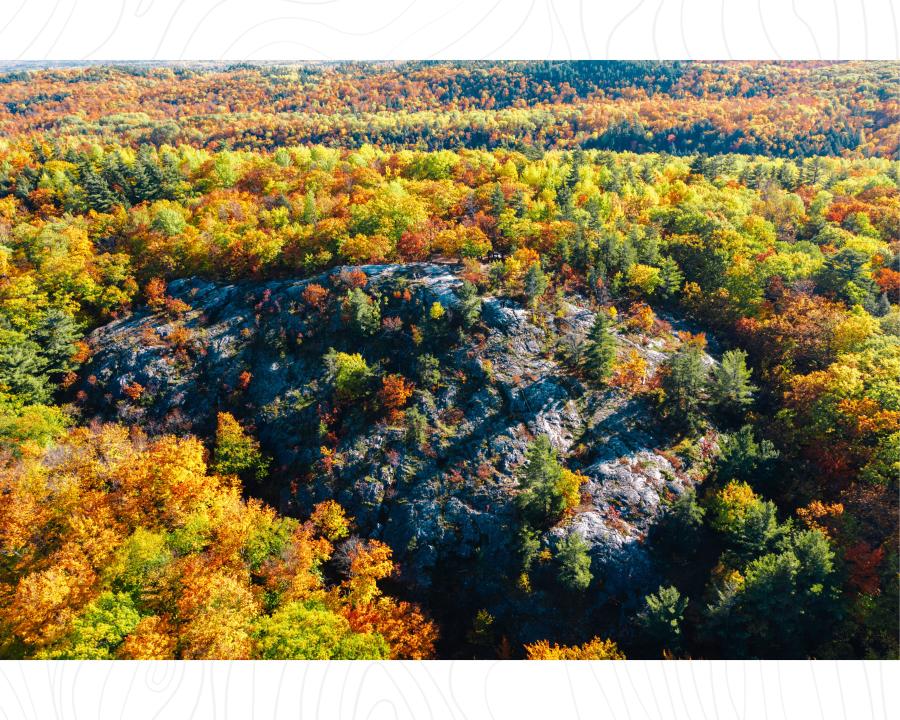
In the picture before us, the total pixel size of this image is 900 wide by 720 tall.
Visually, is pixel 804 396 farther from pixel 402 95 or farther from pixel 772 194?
pixel 402 95

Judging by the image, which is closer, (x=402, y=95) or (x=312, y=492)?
(x=312, y=492)

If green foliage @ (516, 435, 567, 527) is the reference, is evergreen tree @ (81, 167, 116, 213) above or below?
above

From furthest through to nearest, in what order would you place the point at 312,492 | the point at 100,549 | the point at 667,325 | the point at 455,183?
the point at 455,183 < the point at 667,325 < the point at 312,492 < the point at 100,549

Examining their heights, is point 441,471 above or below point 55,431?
below

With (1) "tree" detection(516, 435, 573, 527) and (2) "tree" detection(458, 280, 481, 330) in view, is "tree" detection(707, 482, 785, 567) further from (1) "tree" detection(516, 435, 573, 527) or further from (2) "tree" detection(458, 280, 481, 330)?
(2) "tree" detection(458, 280, 481, 330)

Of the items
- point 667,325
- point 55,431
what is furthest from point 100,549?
point 667,325

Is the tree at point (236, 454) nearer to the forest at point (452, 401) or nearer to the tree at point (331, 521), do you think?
the forest at point (452, 401)

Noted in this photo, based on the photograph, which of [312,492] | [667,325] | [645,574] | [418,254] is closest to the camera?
[645,574]

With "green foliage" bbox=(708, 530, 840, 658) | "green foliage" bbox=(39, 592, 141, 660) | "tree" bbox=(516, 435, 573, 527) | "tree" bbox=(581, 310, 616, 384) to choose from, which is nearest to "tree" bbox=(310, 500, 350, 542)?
"green foliage" bbox=(39, 592, 141, 660)
